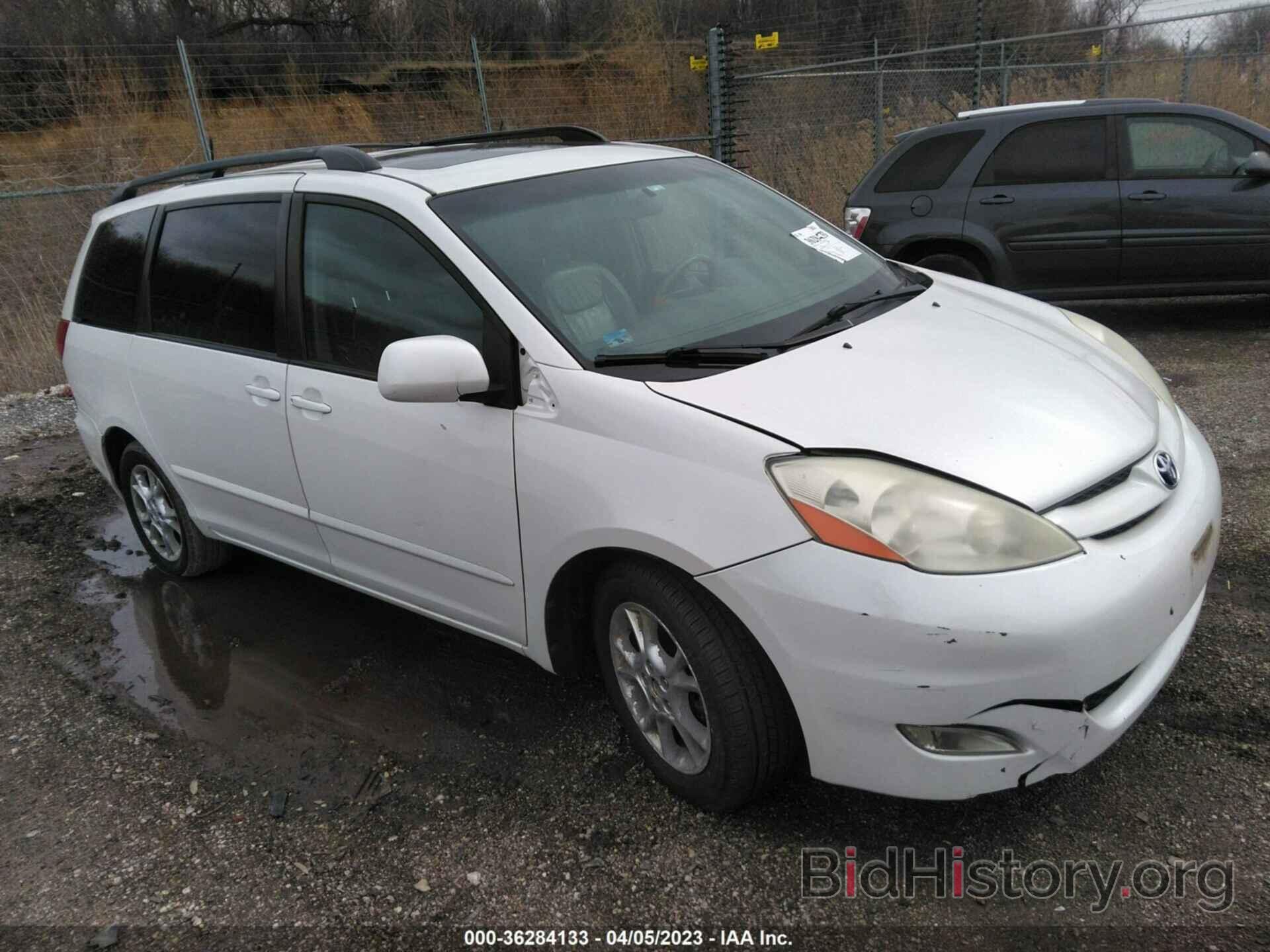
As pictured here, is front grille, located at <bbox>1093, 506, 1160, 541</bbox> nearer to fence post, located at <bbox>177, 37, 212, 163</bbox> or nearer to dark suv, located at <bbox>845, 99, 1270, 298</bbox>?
dark suv, located at <bbox>845, 99, 1270, 298</bbox>

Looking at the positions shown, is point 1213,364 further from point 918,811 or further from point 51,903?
point 51,903

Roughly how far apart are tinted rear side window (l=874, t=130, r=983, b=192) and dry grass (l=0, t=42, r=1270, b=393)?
483 centimetres

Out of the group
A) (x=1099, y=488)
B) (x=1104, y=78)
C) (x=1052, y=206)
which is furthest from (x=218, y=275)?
(x=1104, y=78)

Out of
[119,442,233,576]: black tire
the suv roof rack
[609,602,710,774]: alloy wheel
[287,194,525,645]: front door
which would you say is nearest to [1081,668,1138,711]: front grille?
[609,602,710,774]: alloy wheel

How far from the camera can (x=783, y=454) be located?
2.23 meters

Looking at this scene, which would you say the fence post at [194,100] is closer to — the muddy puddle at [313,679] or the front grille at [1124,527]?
the muddy puddle at [313,679]

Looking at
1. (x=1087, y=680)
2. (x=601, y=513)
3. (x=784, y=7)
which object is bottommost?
(x=1087, y=680)

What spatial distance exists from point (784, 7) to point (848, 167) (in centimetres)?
1380

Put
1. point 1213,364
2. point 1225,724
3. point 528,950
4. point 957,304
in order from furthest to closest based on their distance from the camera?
point 1213,364
point 957,304
point 1225,724
point 528,950

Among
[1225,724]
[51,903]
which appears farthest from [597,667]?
[1225,724]

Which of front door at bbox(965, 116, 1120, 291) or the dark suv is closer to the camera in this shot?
the dark suv

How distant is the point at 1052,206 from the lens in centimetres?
694

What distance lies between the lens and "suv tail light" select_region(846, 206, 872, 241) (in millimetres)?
7387

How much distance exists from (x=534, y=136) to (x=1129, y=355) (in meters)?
2.50
